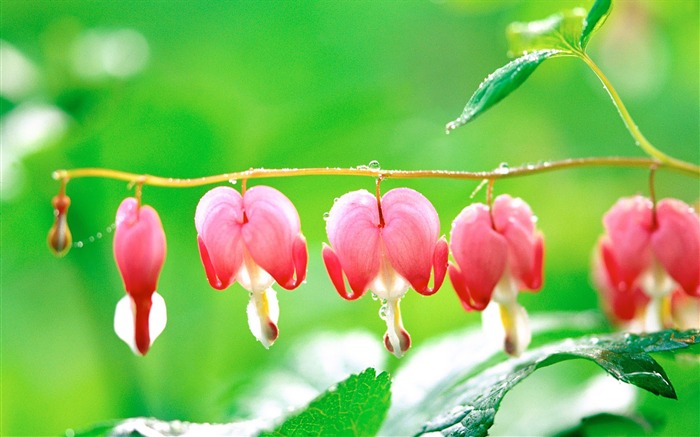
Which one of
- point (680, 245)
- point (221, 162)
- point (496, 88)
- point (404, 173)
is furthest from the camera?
point (221, 162)


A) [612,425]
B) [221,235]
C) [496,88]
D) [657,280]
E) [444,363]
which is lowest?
[612,425]

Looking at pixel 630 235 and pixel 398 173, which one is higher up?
pixel 398 173

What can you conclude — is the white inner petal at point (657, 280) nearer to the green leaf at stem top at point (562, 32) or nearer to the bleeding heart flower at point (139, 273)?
the green leaf at stem top at point (562, 32)

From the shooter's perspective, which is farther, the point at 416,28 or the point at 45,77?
the point at 416,28

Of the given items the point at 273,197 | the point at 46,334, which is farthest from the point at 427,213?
the point at 46,334

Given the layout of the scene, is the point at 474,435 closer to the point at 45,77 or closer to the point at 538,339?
the point at 538,339

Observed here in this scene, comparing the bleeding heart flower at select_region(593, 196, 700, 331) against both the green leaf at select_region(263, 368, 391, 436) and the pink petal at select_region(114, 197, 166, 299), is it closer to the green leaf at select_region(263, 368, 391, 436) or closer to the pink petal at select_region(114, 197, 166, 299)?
the green leaf at select_region(263, 368, 391, 436)

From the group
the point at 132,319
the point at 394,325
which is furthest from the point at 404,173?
the point at 132,319

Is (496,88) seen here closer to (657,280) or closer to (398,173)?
(398,173)

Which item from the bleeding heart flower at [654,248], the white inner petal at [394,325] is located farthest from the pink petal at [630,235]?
the white inner petal at [394,325]
